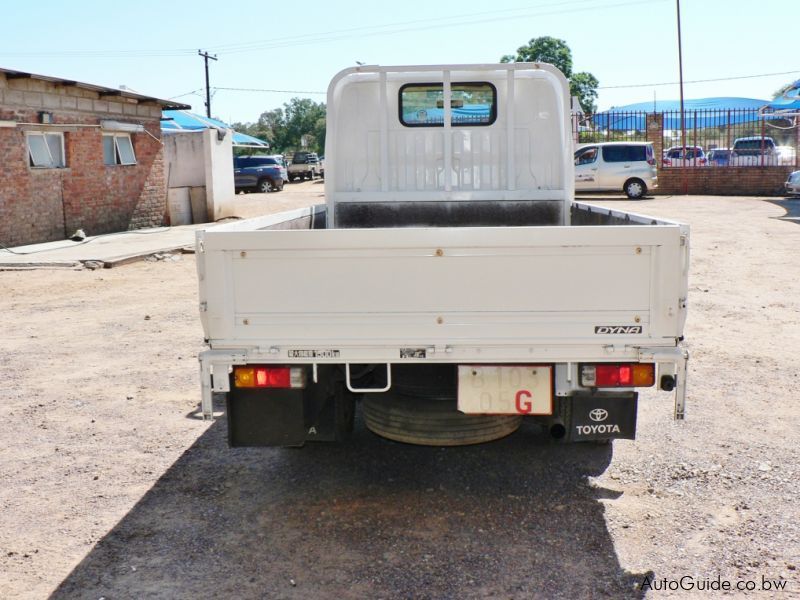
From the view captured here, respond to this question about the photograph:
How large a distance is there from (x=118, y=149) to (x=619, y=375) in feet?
59.2

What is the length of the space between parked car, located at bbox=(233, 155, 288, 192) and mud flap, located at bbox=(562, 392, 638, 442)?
33592 mm

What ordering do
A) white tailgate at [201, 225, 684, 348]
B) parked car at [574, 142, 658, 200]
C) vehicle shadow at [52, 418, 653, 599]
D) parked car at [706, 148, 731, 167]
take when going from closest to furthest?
vehicle shadow at [52, 418, 653, 599] < white tailgate at [201, 225, 684, 348] < parked car at [574, 142, 658, 200] < parked car at [706, 148, 731, 167]

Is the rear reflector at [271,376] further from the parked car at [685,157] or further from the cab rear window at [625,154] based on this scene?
the parked car at [685,157]

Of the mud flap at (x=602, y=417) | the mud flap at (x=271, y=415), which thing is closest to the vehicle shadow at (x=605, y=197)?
the mud flap at (x=602, y=417)

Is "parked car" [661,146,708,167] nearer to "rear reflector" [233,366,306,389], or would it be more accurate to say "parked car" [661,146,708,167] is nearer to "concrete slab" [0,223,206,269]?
"concrete slab" [0,223,206,269]

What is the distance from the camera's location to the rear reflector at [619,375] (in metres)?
3.94

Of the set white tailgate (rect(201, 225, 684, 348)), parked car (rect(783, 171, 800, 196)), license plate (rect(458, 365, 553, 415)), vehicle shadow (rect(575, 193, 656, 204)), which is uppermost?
parked car (rect(783, 171, 800, 196))

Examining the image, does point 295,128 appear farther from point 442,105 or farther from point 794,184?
point 442,105

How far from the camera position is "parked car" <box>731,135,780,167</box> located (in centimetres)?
2922

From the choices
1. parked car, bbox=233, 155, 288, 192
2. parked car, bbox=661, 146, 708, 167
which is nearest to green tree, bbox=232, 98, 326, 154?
parked car, bbox=233, 155, 288, 192

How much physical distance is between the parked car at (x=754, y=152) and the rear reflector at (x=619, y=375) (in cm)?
2779

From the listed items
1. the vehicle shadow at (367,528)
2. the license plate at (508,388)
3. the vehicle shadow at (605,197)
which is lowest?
the vehicle shadow at (367,528)

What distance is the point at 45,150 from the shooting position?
57.4ft

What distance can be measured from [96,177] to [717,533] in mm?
17308
